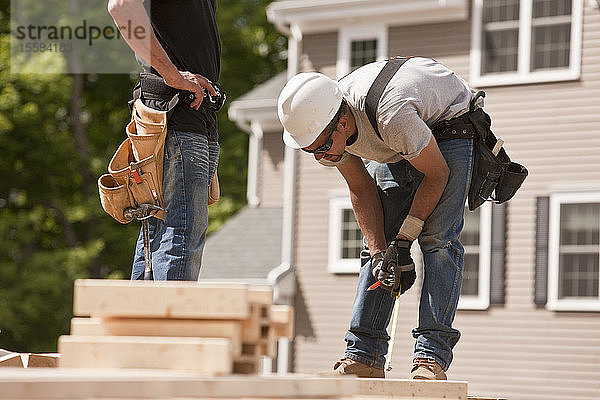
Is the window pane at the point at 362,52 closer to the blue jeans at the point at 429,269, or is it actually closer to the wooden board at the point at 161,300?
the blue jeans at the point at 429,269

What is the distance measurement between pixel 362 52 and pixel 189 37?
1398 cm

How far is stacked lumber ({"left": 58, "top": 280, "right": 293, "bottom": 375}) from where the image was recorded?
270 centimetres

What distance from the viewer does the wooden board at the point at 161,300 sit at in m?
2.73

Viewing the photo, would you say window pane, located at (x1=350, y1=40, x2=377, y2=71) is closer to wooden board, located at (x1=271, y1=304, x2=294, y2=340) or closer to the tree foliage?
the tree foliage

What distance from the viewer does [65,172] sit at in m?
27.8

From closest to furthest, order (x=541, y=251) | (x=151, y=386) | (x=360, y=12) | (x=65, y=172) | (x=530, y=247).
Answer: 1. (x=151, y=386)
2. (x=541, y=251)
3. (x=530, y=247)
4. (x=360, y=12)
5. (x=65, y=172)

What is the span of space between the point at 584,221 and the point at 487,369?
116 inches

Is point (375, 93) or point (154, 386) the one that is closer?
point (154, 386)

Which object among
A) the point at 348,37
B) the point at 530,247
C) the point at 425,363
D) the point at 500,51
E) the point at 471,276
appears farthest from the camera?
the point at 348,37

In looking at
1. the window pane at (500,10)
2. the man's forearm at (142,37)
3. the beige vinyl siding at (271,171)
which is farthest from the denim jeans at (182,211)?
the beige vinyl siding at (271,171)

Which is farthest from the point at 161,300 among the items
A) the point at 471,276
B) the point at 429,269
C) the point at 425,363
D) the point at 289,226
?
the point at 289,226

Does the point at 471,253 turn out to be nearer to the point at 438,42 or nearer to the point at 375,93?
the point at 438,42

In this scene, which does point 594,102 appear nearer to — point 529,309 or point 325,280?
point 529,309

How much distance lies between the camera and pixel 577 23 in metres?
16.5
